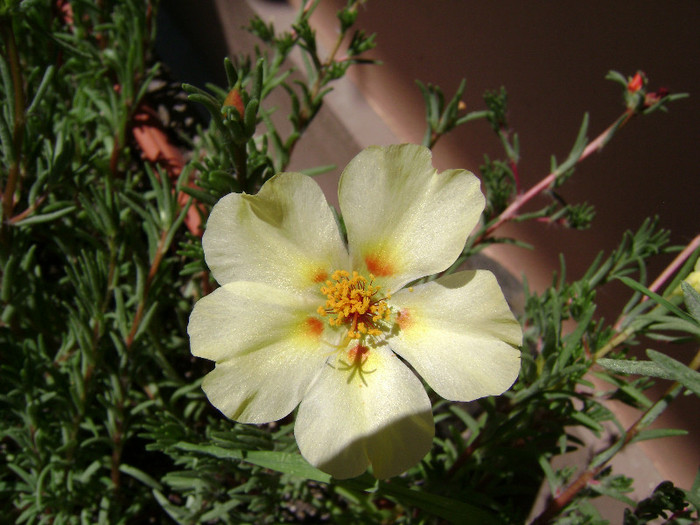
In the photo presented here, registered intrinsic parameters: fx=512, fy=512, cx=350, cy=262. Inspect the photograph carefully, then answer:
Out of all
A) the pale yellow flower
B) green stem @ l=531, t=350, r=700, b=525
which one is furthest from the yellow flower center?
green stem @ l=531, t=350, r=700, b=525

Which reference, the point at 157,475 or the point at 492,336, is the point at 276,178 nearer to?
the point at 492,336

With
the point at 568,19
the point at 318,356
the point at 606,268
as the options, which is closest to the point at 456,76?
the point at 568,19

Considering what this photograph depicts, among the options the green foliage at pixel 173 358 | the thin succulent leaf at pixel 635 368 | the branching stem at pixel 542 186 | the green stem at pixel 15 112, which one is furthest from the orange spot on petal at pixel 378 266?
the green stem at pixel 15 112

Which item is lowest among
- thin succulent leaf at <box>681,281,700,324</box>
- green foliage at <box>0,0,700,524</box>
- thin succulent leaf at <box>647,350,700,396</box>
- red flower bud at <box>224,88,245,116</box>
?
green foliage at <box>0,0,700,524</box>

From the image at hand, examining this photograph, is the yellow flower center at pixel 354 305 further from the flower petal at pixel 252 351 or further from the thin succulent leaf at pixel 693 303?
the thin succulent leaf at pixel 693 303

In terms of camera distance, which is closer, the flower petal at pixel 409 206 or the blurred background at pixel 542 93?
the flower petal at pixel 409 206

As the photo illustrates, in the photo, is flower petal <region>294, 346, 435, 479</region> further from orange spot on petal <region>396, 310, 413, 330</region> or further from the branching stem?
the branching stem

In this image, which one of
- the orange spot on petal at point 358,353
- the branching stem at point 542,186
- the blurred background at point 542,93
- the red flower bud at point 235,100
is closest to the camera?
the red flower bud at point 235,100
